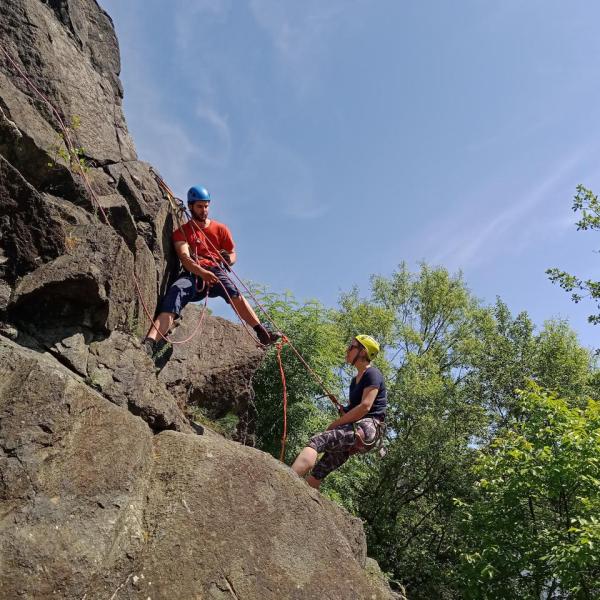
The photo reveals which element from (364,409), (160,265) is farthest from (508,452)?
(160,265)

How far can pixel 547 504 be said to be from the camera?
46.0ft

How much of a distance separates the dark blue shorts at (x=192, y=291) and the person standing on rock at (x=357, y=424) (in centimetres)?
210

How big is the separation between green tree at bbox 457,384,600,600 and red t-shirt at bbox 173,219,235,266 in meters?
7.42

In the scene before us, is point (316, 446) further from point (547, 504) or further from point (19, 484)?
point (547, 504)

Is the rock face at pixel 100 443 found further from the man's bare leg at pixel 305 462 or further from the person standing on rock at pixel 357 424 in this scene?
the person standing on rock at pixel 357 424

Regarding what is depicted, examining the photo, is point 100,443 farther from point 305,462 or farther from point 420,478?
point 420,478

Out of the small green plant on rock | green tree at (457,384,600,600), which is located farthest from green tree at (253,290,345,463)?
the small green plant on rock

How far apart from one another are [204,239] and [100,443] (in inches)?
162

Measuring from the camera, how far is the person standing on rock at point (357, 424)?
237 inches

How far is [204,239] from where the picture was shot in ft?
25.4

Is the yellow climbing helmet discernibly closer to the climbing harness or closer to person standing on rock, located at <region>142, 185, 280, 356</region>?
the climbing harness

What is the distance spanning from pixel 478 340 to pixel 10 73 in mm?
22588

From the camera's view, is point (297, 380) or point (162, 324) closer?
point (162, 324)

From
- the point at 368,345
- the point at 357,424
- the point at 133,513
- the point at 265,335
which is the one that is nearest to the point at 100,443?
the point at 133,513
